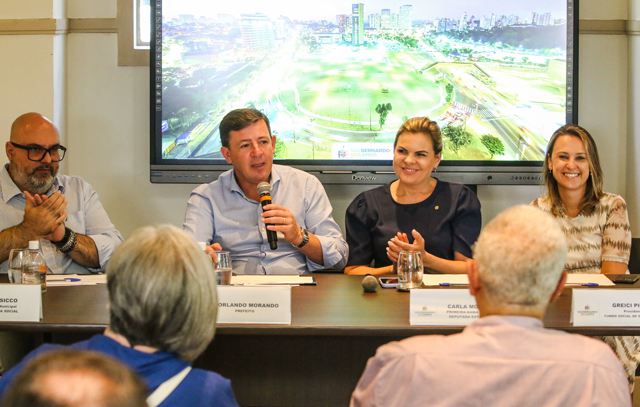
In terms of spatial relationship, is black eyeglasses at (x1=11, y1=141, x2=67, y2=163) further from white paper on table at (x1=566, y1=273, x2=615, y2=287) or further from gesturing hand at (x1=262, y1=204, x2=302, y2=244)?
white paper on table at (x1=566, y1=273, x2=615, y2=287)

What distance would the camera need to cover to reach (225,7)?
14.9 ft

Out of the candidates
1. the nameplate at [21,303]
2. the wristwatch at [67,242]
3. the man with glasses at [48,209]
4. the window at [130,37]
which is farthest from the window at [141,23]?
the nameplate at [21,303]

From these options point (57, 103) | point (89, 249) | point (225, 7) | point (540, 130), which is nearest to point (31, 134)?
point (89, 249)

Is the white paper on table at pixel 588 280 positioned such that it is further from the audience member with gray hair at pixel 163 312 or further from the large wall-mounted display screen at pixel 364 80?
the audience member with gray hair at pixel 163 312

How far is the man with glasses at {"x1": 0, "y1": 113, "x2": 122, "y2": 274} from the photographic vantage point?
3.48m

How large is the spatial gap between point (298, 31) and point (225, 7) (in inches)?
15.8

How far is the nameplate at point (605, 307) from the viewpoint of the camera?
8.02 ft

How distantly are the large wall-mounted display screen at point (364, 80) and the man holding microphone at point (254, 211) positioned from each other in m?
0.87

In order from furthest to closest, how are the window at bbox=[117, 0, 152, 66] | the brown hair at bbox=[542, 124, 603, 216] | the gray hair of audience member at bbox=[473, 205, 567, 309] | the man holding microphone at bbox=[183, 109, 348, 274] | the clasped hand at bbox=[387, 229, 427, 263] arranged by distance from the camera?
1. the window at bbox=[117, 0, 152, 66]
2. the brown hair at bbox=[542, 124, 603, 216]
3. the man holding microphone at bbox=[183, 109, 348, 274]
4. the clasped hand at bbox=[387, 229, 427, 263]
5. the gray hair of audience member at bbox=[473, 205, 567, 309]

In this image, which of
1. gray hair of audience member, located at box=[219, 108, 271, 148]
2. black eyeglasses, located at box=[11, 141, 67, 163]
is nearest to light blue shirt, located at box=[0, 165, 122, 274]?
black eyeglasses, located at box=[11, 141, 67, 163]

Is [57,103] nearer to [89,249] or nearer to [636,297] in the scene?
[89,249]

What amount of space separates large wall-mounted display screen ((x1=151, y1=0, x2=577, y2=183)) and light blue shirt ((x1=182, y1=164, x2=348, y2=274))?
33.6 inches

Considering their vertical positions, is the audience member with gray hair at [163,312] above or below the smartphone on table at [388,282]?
above

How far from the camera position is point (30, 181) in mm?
3730
